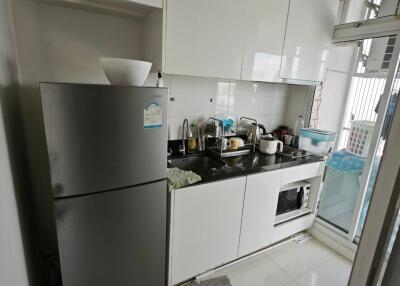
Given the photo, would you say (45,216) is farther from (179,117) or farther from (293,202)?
(293,202)

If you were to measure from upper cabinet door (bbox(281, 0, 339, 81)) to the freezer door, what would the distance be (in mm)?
1471

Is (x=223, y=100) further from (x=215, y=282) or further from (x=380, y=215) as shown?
(x=380, y=215)

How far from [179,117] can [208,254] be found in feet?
3.54

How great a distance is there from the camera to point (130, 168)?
1177 millimetres

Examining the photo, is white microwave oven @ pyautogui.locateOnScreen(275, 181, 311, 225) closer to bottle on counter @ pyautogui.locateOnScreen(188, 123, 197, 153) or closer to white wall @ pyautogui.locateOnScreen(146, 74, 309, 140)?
white wall @ pyautogui.locateOnScreen(146, 74, 309, 140)

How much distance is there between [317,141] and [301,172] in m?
0.42

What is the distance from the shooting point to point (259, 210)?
1801mm

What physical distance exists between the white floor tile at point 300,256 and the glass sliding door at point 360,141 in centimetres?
26

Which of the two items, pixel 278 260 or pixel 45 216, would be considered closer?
pixel 45 216

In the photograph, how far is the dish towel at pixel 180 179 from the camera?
1.34 m

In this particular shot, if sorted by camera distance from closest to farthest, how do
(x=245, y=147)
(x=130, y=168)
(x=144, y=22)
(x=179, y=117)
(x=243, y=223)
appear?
1. (x=130, y=168)
2. (x=144, y=22)
3. (x=243, y=223)
4. (x=179, y=117)
5. (x=245, y=147)

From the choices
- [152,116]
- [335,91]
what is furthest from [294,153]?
[152,116]

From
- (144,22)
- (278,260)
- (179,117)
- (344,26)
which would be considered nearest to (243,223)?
(278,260)

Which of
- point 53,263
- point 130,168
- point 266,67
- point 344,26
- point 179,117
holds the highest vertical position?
point 344,26
